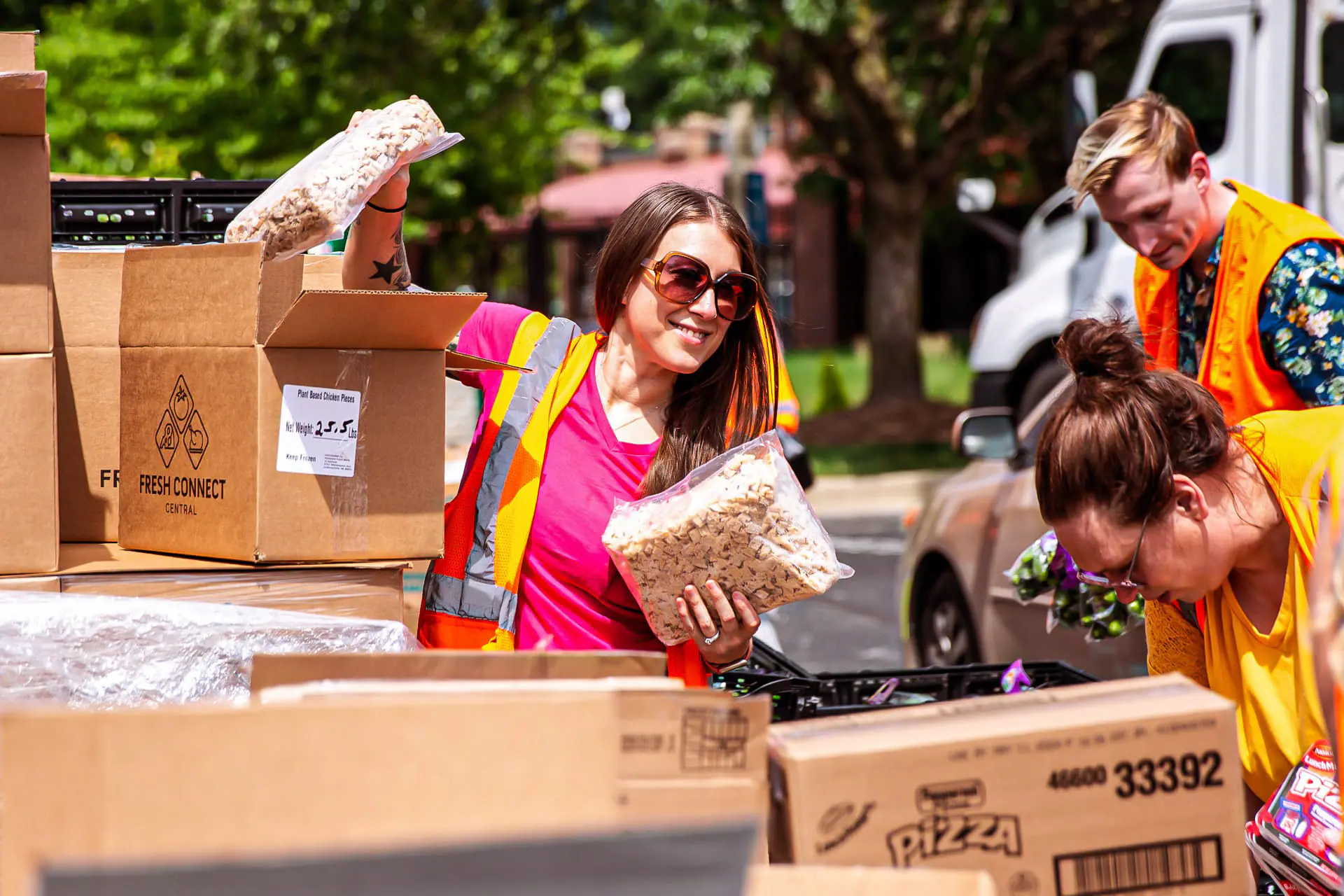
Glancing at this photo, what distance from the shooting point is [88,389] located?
8.48 ft

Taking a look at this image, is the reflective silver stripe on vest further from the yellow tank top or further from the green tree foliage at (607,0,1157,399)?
the green tree foliage at (607,0,1157,399)

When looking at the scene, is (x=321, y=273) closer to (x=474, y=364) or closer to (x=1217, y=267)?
(x=474, y=364)

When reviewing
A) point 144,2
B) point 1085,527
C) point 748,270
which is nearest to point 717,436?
point 748,270

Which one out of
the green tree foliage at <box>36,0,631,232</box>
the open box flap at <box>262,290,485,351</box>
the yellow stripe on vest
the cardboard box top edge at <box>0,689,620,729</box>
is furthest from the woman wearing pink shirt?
the green tree foliage at <box>36,0,631,232</box>

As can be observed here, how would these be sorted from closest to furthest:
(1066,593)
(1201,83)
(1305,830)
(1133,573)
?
(1305,830), (1133,573), (1066,593), (1201,83)

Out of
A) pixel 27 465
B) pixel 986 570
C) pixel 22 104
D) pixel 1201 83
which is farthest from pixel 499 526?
pixel 1201 83

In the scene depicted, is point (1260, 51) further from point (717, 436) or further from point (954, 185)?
point (954, 185)

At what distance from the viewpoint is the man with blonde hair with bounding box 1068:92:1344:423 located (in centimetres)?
296

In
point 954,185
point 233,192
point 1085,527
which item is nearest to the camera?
point 1085,527

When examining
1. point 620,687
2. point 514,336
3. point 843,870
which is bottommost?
point 843,870

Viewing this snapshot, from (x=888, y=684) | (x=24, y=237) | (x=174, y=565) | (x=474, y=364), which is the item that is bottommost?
(x=888, y=684)

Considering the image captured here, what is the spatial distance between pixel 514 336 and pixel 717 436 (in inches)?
17.5

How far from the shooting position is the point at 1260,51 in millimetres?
6980

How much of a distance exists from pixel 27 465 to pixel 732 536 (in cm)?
114
